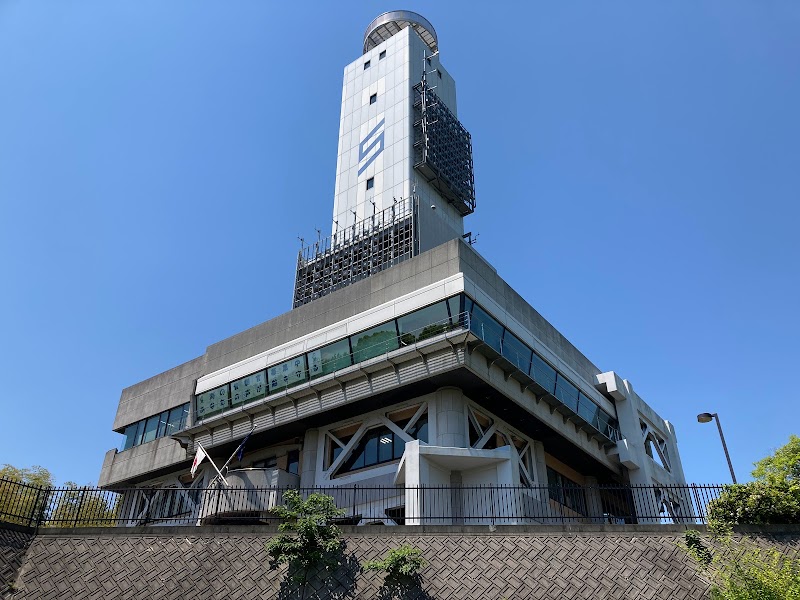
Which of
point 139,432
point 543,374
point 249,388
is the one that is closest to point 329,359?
point 249,388

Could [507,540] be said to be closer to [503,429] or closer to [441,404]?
[441,404]

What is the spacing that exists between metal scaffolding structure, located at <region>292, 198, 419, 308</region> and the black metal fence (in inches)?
762

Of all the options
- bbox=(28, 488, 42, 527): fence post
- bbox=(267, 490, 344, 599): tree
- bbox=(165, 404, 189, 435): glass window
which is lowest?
bbox=(267, 490, 344, 599): tree

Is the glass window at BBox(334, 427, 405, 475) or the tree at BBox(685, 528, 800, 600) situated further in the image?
the glass window at BBox(334, 427, 405, 475)

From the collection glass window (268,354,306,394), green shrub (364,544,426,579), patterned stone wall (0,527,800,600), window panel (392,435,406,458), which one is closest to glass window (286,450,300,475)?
glass window (268,354,306,394)

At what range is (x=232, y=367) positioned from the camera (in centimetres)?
3716

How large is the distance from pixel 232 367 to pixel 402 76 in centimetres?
3509

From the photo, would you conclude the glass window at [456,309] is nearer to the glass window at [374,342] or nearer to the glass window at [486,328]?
the glass window at [486,328]

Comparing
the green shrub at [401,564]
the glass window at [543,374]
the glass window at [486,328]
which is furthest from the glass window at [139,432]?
the green shrub at [401,564]

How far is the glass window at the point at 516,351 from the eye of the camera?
31.9 m

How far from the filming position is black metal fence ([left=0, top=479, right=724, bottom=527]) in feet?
70.0

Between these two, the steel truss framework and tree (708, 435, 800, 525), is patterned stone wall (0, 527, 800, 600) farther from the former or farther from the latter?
the steel truss framework

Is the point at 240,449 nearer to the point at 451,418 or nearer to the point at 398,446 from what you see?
the point at 398,446

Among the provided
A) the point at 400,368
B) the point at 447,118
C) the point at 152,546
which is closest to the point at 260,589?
the point at 152,546
